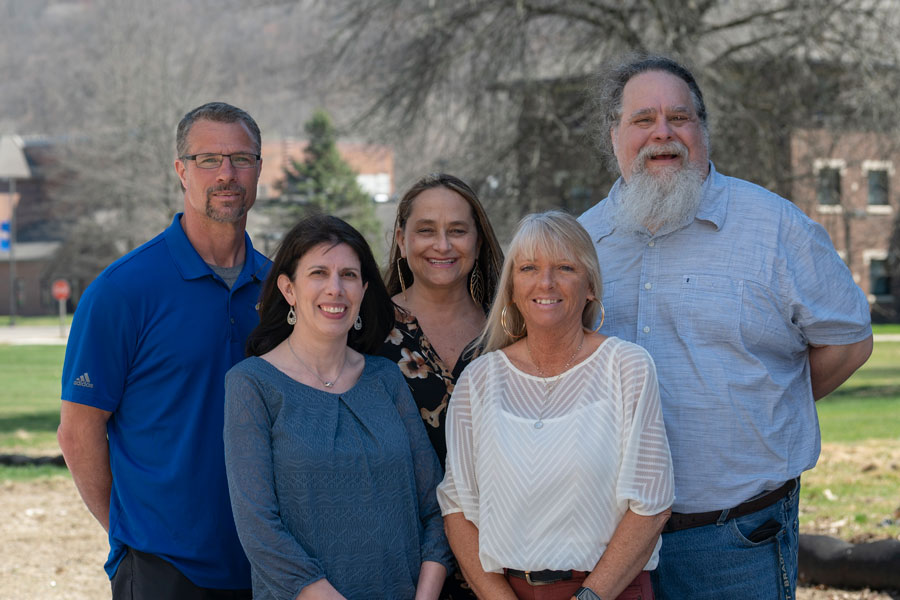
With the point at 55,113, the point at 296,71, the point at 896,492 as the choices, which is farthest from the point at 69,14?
the point at 896,492

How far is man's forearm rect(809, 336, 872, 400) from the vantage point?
3.28 m

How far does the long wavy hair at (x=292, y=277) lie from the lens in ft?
10.2

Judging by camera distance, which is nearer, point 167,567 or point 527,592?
point 527,592

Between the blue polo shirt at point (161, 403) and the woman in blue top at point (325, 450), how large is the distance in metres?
0.29

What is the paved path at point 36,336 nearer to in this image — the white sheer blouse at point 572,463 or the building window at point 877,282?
the building window at point 877,282

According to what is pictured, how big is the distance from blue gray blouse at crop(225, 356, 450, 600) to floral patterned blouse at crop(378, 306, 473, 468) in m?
0.31

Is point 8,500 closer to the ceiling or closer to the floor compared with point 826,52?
closer to the floor

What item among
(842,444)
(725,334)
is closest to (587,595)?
(725,334)

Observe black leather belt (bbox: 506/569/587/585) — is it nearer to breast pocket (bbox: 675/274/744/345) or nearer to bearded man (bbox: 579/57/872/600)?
bearded man (bbox: 579/57/872/600)

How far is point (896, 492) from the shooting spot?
8094 mm

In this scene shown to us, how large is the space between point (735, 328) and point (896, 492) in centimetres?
596

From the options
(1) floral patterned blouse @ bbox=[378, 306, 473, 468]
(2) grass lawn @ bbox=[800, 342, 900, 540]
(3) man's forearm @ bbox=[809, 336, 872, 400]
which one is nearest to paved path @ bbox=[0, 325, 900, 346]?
(2) grass lawn @ bbox=[800, 342, 900, 540]

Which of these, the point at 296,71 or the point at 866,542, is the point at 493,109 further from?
the point at 866,542

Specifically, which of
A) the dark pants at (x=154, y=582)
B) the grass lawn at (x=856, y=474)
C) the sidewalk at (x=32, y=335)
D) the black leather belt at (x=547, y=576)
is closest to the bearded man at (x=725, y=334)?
the black leather belt at (x=547, y=576)
